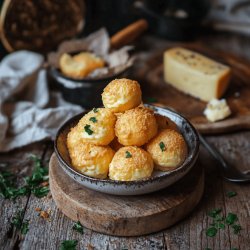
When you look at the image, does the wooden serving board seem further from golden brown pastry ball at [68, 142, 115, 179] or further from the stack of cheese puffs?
golden brown pastry ball at [68, 142, 115, 179]

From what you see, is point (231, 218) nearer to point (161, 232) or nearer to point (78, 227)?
point (161, 232)

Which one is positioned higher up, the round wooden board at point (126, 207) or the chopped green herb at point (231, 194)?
the round wooden board at point (126, 207)

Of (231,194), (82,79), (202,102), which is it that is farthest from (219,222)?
(82,79)

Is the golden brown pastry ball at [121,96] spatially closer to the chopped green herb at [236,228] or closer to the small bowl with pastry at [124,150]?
the small bowl with pastry at [124,150]

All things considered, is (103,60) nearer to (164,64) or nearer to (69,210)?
(164,64)

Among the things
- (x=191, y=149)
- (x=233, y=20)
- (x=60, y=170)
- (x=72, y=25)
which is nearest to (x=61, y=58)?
(x=72, y=25)

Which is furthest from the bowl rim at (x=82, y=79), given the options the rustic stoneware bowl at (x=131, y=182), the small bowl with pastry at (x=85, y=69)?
the rustic stoneware bowl at (x=131, y=182)

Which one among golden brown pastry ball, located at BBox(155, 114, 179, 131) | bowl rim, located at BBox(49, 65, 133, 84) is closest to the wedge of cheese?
bowl rim, located at BBox(49, 65, 133, 84)
